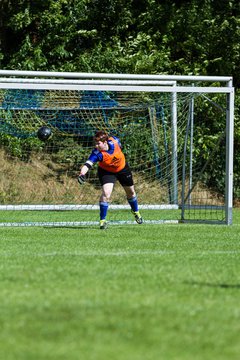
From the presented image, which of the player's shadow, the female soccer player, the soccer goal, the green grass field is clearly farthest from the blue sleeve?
A: the player's shadow

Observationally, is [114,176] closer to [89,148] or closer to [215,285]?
[89,148]

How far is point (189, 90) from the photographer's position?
16016 millimetres

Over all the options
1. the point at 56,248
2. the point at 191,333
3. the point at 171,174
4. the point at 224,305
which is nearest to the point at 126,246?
the point at 56,248

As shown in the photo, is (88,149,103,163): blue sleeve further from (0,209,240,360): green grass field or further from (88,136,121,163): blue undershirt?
(0,209,240,360): green grass field

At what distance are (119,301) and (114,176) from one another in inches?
349

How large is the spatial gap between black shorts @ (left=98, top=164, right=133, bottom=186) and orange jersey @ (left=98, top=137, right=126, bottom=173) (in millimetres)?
75

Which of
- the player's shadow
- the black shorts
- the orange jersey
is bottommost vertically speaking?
the player's shadow

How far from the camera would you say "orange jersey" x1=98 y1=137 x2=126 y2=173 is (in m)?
14.8

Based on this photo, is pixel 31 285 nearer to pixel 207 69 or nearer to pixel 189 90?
pixel 189 90

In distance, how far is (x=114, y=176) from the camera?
49.2 ft

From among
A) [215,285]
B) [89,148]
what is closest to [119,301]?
[215,285]

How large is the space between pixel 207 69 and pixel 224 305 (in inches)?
822

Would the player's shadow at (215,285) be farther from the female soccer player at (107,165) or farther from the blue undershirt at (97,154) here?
the blue undershirt at (97,154)

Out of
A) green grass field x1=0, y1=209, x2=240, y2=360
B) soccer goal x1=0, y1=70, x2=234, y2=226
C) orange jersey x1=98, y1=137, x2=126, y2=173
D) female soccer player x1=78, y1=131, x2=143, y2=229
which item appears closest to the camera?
green grass field x1=0, y1=209, x2=240, y2=360
